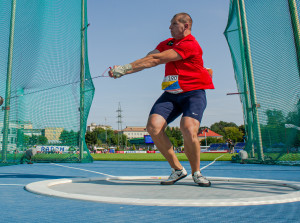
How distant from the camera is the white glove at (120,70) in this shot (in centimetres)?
284

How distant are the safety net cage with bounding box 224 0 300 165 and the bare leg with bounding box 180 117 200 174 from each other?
3.57 metres

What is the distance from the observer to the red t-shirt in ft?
10.6

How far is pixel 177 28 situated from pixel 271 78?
4636mm

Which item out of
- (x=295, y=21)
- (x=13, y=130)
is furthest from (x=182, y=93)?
(x=13, y=130)

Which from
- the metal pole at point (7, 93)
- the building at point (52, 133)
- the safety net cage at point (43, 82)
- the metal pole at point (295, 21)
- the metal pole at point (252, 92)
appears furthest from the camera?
the building at point (52, 133)

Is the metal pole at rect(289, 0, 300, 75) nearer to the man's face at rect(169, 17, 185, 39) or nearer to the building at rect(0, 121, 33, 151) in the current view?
the man's face at rect(169, 17, 185, 39)

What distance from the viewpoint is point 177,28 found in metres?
3.36

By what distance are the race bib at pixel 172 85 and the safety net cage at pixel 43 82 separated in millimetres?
5509

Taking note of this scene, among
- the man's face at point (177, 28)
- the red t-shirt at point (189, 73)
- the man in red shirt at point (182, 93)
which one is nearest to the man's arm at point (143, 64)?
the man in red shirt at point (182, 93)

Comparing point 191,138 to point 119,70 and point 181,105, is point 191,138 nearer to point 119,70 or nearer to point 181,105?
point 181,105

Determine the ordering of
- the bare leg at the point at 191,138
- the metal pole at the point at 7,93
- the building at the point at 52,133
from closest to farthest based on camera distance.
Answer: the bare leg at the point at 191,138, the metal pole at the point at 7,93, the building at the point at 52,133

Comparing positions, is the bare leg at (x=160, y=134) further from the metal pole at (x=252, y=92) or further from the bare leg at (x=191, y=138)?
the metal pole at (x=252, y=92)

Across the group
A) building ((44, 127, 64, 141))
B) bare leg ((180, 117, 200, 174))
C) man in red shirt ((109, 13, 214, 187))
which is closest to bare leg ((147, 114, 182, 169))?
man in red shirt ((109, 13, 214, 187))

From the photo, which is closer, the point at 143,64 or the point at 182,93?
the point at 143,64
